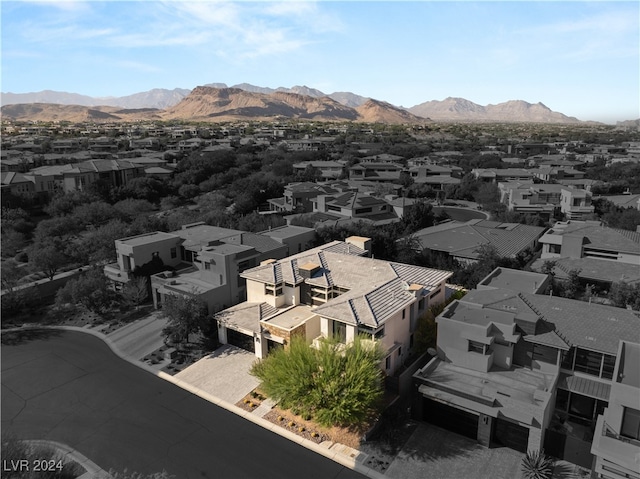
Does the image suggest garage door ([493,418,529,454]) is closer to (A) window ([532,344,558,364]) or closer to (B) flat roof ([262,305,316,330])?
(A) window ([532,344,558,364])

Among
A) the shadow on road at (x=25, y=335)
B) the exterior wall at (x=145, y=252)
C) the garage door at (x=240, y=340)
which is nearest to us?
the garage door at (x=240, y=340)

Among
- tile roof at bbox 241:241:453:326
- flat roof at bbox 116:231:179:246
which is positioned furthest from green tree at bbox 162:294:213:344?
flat roof at bbox 116:231:179:246

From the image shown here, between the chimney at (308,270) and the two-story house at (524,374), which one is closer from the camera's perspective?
the two-story house at (524,374)

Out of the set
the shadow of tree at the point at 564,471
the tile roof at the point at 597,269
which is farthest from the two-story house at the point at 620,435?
the tile roof at the point at 597,269

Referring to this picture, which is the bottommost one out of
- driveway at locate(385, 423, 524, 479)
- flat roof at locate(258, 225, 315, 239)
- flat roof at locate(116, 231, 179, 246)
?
driveway at locate(385, 423, 524, 479)

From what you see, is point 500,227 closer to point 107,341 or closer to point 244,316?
point 244,316

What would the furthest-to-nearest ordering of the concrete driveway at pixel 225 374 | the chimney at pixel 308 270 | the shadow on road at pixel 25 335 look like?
the shadow on road at pixel 25 335 < the chimney at pixel 308 270 < the concrete driveway at pixel 225 374

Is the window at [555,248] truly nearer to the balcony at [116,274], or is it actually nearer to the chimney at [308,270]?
the chimney at [308,270]

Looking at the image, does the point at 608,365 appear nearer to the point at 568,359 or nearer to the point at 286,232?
the point at 568,359
